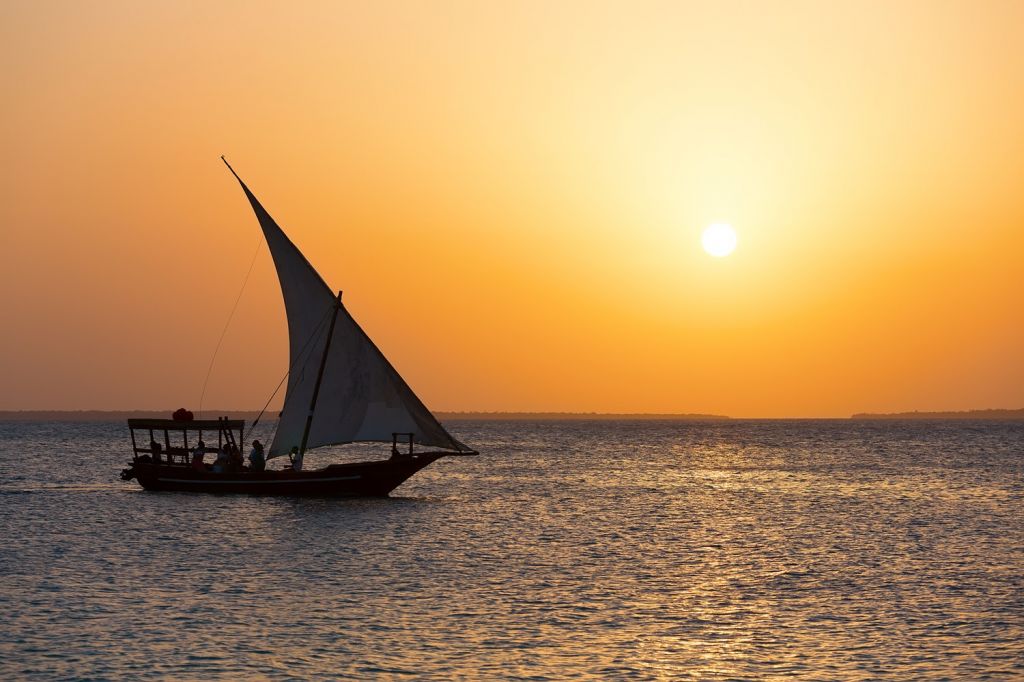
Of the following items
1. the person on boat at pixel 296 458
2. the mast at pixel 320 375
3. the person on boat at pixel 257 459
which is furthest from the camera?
the person on boat at pixel 257 459

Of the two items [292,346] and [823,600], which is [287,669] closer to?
[823,600]

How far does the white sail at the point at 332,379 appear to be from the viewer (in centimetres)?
5291

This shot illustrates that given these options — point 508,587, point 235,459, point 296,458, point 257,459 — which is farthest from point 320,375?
point 508,587

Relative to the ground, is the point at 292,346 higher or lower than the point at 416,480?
higher

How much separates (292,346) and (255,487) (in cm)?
668

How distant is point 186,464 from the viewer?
198 feet

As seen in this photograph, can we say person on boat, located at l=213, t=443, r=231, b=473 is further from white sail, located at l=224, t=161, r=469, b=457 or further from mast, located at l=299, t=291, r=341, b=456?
mast, located at l=299, t=291, r=341, b=456

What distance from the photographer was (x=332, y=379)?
5400 centimetres

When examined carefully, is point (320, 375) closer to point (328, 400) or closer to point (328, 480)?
point (328, 400)

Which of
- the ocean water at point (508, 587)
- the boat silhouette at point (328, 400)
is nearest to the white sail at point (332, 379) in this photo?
the boat silhouette at point (328, 400)

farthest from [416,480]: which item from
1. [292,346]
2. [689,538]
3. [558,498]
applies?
[689,538]

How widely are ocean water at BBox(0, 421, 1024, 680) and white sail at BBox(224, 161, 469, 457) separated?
3.45 m

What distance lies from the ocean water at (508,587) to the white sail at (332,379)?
3.45 metres

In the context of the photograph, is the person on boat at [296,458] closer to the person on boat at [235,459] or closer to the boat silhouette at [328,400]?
the boat silhouette at [328,400]
